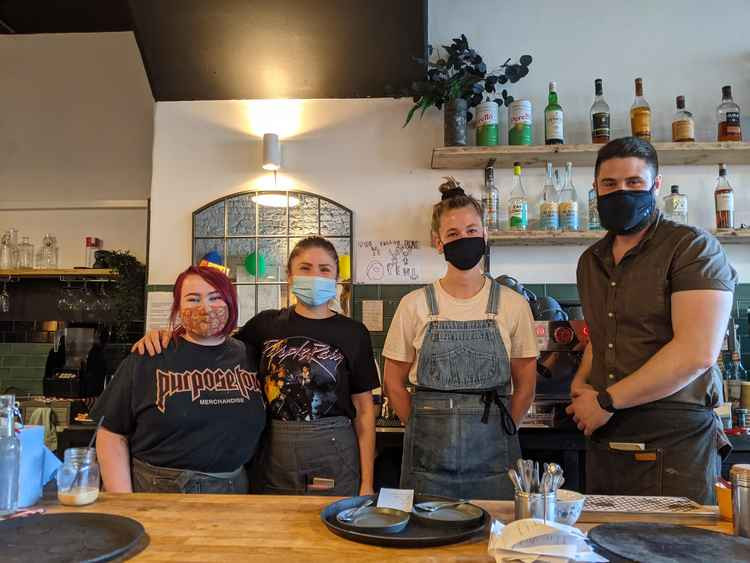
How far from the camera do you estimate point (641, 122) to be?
353cm

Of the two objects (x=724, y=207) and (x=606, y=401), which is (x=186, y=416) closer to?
(x=606, y=401)

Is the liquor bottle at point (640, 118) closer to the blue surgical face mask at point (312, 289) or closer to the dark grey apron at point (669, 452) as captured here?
the dark grey apron at point (669, 452)

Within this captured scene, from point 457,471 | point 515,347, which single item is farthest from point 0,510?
point 515,347

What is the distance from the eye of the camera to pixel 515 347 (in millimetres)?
2043

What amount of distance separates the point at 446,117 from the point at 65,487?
111 inches

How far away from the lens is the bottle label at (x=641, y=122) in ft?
11.5

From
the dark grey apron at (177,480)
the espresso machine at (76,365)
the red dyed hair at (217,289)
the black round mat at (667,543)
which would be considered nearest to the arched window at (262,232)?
the espresso machine at (76,365)

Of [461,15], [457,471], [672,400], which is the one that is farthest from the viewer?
[461,15]

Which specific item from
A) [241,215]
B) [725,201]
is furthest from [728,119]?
[241,215]

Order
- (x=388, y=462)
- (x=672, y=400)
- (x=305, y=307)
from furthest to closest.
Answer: (x=388, y=462)
(x=305, y=307)
(x=672, y=400)

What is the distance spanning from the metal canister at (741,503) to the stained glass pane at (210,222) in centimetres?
309

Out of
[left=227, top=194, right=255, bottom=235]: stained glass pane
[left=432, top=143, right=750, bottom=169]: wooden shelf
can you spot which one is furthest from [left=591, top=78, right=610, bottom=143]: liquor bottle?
[left=227, top=194, right=255, bottom=235]: stained glass pane

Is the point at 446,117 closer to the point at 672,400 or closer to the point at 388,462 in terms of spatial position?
the point at 388,462

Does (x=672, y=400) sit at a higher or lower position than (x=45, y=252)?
lower
